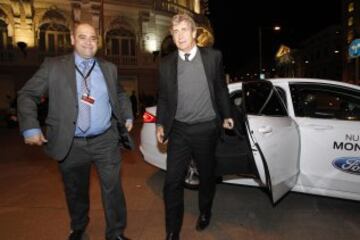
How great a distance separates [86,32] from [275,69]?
4187 inches

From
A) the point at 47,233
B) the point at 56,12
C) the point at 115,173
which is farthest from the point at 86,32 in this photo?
the point at 56,12

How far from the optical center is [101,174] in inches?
127

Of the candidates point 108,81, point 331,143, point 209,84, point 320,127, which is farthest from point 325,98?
point 108,81

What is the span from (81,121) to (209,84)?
3.97 ft

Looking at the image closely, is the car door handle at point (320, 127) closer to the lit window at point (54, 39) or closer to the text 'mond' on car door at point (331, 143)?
the text 'mond' on car door at point (331, 143)

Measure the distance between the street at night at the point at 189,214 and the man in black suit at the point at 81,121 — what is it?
58 cm

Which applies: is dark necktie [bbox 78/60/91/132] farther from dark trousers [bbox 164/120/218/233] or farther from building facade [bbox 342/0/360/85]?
building facade [bbox 342/0/360/85]

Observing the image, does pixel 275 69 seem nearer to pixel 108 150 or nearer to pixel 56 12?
pixel 56 12

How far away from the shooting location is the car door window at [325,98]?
4152 millimetres

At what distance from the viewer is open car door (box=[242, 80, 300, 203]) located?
358 centimetres

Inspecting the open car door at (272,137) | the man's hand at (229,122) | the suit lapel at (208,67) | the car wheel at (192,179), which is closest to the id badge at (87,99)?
the suit lapel at (208,67)

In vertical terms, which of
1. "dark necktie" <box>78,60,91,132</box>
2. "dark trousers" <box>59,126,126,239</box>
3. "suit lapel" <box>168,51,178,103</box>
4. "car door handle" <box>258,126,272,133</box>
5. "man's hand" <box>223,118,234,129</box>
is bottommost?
"dark trousers" <box>59,126,126,239</box>

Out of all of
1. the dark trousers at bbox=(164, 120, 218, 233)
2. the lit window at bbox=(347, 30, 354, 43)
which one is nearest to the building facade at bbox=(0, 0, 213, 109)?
the dark trousers at bbox=(164, 120, 218, 233)

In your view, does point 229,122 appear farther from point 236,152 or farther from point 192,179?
point 192,179
